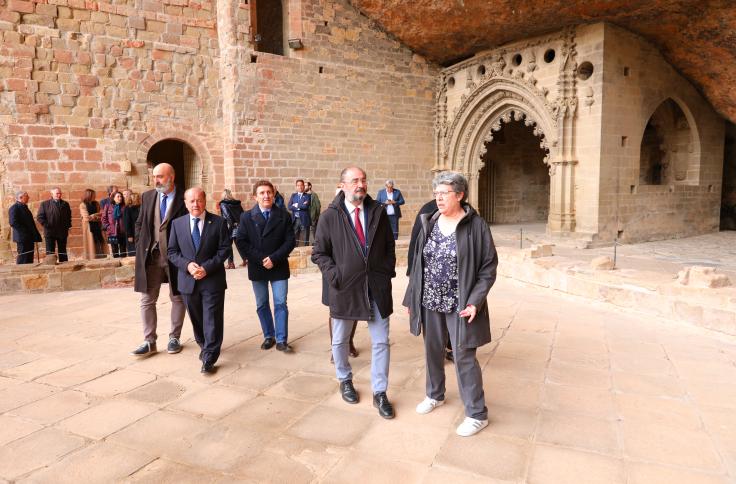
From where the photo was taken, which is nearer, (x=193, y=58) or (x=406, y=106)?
(x=193, y=58)

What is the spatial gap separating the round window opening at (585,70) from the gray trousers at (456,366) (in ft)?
30.8

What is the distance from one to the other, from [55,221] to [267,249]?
657 cm

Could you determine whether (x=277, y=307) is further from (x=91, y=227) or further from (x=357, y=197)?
(x=91, y=227)

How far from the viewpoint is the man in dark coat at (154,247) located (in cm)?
404

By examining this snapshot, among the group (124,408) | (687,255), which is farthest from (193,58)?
(687,255)

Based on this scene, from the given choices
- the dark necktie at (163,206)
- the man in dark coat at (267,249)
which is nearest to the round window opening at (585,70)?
the man in dark coat at (267,249)

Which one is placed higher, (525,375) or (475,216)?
(475,216)

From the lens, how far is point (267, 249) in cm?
422

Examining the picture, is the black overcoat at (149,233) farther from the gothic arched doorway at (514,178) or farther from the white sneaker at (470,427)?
the gothic arched doorway at (514,178)

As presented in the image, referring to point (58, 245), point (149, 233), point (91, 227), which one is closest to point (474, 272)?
point (149, 233)

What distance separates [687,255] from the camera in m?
9.23

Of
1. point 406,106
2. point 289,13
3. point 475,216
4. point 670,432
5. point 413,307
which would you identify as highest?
point 289,13

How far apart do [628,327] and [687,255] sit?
5.44 metres

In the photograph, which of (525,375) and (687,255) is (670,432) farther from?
(687,255)
